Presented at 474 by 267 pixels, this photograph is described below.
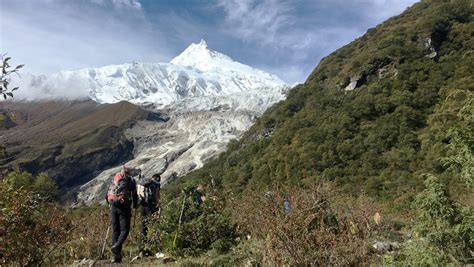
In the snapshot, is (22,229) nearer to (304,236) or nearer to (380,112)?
(304,236)

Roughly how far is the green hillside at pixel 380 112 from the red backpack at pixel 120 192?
2334 cm

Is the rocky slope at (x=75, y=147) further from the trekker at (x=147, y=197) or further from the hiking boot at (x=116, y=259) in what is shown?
the hiking boot at (x=116, y=259)

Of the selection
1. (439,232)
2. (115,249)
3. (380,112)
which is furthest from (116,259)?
(380,112)

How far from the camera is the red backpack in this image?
24.2 feet

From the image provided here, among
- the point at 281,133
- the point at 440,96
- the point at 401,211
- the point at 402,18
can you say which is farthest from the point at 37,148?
the point at 401,211

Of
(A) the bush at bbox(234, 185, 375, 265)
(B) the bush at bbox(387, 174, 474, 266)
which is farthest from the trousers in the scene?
(B) the bush at bbox(387, 174, 474, 266)

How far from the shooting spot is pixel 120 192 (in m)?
7.43

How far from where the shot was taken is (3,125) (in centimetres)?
407

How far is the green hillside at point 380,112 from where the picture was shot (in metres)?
38.3

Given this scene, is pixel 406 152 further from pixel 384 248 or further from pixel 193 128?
pixel 193 128

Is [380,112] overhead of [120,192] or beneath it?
overhead

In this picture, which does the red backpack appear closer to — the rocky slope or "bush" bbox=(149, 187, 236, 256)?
"bush" bbox=(149, 187, 236, 256)

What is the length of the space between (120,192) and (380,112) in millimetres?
46209

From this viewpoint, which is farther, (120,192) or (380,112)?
(380,112)
